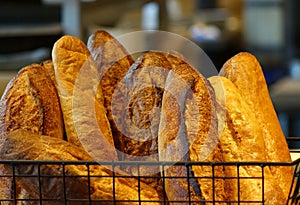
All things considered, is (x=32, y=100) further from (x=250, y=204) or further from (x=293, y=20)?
(x=293, y=20)

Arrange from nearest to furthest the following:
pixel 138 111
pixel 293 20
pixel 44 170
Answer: pixel 44 170 → pixel 138 111 → pixel 293 20

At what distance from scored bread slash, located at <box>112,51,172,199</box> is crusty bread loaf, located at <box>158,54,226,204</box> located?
3cm

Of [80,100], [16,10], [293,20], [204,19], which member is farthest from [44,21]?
[204,19]

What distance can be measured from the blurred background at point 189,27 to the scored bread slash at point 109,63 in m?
0.23

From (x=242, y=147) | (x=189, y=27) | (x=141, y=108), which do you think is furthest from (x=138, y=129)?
(x=189, y=27)

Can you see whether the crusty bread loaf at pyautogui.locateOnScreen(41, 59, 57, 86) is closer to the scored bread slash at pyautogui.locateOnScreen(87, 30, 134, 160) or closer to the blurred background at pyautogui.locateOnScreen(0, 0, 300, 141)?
the scored bread slash at pyautogui.locateOnScreen(87, 30, 134, 160)

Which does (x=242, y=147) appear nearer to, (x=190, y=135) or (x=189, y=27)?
(x=190, y=135)

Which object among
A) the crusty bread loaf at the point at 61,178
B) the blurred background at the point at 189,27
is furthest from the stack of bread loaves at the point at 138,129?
the blurred background at the point at 189,27

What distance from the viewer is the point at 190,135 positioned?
2.58 ft

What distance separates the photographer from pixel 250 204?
→ 0.78 meters

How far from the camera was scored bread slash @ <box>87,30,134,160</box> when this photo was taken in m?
0.91

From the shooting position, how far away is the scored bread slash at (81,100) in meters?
0.84

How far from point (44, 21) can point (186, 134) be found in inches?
98.2

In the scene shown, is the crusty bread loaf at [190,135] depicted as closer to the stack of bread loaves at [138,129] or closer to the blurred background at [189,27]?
the stack of bread loaves at [138,129]
